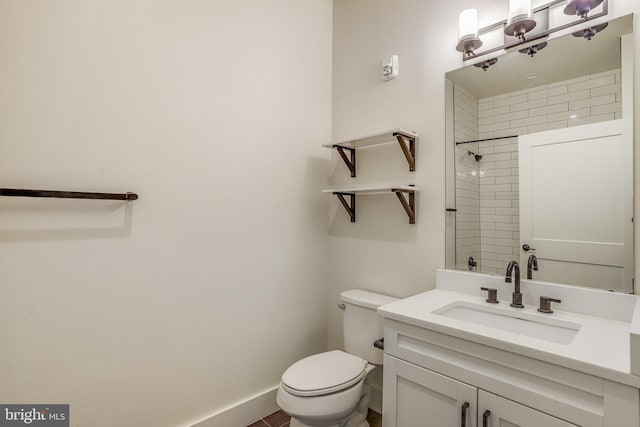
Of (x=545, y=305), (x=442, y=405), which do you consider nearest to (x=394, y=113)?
(x=545, y=305)

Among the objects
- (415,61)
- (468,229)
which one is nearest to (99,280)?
(468,229)

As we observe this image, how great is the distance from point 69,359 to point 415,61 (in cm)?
213

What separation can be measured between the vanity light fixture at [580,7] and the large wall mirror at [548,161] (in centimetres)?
8

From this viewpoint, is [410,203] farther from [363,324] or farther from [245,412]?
[245,412]

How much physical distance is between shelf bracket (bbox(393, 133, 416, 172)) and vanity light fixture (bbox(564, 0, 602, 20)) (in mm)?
784

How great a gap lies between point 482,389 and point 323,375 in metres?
0.71

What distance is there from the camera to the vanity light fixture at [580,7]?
1178 millimetres

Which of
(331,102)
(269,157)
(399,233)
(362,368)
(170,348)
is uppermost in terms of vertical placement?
(331,102)

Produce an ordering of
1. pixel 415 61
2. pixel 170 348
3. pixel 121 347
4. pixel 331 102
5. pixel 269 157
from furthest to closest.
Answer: pixel 331 102 < pixel 269 157 < pixel 415 61 < pixel 170 348 < pixel 121 347

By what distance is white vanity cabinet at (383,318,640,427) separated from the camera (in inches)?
31.9

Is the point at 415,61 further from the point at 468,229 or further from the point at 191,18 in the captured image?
the point at 191,18

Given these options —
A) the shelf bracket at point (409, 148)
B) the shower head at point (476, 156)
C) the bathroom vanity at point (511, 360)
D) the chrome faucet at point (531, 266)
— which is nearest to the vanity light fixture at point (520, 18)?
the shower head at point (476, 156)

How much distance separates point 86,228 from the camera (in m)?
1.26

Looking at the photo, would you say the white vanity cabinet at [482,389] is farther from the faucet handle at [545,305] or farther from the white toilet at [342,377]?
the faucet handle at [545,305]
